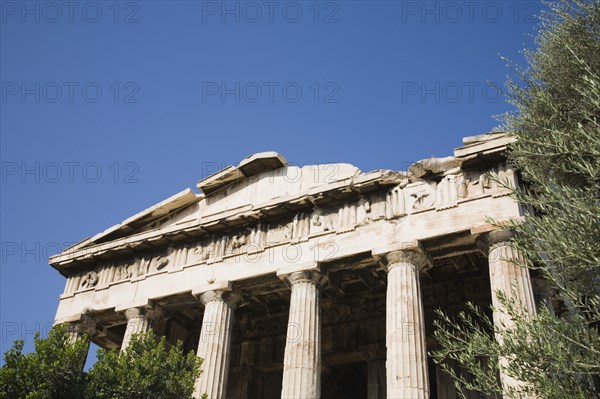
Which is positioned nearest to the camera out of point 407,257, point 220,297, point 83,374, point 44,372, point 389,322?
point 44,372

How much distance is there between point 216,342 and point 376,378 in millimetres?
4832

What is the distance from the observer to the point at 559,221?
396 inches

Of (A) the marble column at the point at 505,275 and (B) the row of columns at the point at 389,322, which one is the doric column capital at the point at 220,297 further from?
(A) the marble column at the point at 505,275

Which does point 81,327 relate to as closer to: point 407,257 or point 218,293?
point 218,293

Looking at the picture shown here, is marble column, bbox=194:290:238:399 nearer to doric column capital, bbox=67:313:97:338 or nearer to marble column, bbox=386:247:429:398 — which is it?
doric column capital, bbox=67:313:97:338

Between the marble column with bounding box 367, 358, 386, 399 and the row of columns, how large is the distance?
3.8 inches

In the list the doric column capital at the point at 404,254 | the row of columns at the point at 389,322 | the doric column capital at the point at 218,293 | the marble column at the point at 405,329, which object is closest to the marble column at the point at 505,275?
the row of columns at the point at 389,322

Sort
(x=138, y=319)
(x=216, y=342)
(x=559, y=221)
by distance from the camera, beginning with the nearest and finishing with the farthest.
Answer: (x=559, y=221), (x=216, y=342), (x=138, y=319)

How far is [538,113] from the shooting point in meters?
12.1

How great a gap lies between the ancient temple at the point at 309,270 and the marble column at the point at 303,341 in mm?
32

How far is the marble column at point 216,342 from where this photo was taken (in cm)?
1653

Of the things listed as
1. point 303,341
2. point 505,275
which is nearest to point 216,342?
point 303,341

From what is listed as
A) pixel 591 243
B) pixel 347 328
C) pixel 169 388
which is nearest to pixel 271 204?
pixel 347 328

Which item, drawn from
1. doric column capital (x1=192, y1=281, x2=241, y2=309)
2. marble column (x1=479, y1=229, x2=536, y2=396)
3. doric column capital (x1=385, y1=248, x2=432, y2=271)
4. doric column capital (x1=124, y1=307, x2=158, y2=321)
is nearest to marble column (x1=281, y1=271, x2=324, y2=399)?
doric column capital (x1=192, y1=281, x2=241, y2=309)
